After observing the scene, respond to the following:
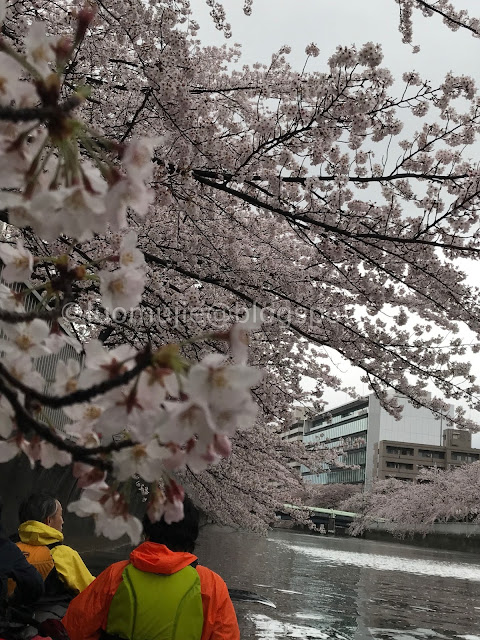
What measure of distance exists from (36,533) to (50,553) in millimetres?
141

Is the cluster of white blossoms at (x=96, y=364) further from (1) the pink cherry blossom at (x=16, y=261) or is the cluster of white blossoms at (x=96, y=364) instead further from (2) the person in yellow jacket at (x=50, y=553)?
(2) the person in yellow jacket at (x=50, y=553)

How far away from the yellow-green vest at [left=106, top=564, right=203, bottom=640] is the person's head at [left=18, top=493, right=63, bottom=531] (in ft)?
4.18

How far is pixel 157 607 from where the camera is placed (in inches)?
108

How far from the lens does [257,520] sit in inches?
777

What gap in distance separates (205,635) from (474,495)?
4978cm

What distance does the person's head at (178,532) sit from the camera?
2.92m

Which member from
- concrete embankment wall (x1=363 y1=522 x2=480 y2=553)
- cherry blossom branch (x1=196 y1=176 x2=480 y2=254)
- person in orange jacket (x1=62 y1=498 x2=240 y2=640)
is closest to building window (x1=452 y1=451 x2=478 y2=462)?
concrete embankment wall (x1=363 y1=522 x2=480 y2=553)

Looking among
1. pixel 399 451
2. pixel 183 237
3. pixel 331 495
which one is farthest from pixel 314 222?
pixel 399 451

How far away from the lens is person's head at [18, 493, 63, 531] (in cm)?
392

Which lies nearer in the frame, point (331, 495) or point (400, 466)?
point (331, 495)

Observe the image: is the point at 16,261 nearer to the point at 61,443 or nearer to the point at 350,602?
the point at 61,443

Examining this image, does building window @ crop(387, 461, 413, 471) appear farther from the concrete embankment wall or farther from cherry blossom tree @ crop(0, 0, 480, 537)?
cherry blossom tree @ crop(0, 0, 480, 537)

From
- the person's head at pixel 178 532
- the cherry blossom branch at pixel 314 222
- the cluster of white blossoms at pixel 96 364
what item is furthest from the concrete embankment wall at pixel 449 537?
the cluster of white blossoms at pixel 96 364

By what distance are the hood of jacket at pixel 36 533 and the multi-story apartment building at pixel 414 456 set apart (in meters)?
95.3
